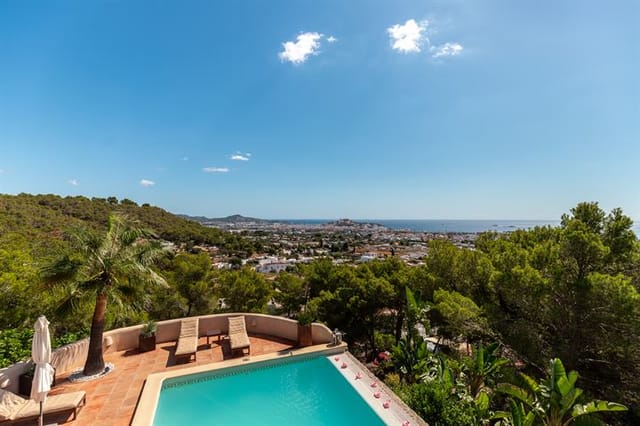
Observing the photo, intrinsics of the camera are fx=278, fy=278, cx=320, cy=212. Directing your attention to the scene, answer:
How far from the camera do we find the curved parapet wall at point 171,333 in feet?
23.1

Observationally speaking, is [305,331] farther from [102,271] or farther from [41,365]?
[41,365]

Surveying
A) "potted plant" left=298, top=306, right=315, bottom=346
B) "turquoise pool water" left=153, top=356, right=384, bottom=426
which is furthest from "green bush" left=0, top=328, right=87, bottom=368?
"potted plant" left=298, top=306, right=315, bottom=346

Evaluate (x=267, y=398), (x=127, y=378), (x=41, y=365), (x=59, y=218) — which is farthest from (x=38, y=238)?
(x=267, y=398)

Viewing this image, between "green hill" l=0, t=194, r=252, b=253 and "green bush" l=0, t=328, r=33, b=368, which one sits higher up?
"green hill" l=0, t=194, r=252, b=253

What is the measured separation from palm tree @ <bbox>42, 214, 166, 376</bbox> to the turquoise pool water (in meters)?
2.30

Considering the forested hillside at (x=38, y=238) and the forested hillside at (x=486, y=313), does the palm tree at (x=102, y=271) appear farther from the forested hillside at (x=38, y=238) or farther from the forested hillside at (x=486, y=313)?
the forested hillside at (x=38, y=238)

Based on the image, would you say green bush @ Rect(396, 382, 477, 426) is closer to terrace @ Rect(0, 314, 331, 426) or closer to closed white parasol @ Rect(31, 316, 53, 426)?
terrace @ Rect(0, 314, 331, 426)

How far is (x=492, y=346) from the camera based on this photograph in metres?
6.64

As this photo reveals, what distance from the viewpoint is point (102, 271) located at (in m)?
6.54

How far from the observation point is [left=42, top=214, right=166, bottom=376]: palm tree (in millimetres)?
6281

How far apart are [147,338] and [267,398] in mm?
4307

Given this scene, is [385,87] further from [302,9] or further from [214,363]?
[214,363]

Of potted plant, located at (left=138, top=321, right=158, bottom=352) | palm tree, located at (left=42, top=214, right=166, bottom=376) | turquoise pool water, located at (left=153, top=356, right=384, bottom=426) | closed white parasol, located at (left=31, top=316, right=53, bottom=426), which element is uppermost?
palm tree, located at (left=42, top=214, right=166, bottom=376)

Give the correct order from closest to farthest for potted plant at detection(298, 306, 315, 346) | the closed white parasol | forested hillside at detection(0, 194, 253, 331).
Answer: the closed white parasol → forested hillside at detection(0, 194, 253, 331) → potted plant at detection(298, 306, 315, 346)
